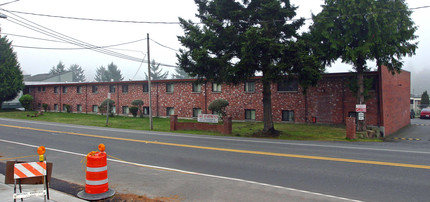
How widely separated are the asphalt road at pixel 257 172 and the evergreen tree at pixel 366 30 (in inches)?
342

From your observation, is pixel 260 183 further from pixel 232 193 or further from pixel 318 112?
pixel 318 112

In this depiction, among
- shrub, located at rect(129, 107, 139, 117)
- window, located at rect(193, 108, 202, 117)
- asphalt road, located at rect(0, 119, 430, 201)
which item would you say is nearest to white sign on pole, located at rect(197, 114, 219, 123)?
window, located at rect(193, 108, 202, 117)

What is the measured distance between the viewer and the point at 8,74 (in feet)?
144

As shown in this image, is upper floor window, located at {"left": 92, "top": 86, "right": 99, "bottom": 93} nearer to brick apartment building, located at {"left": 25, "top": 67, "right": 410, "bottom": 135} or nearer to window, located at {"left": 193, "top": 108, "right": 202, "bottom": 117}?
brick apartment building, located at {"left": 25, "top": 67, "right": 410, "bottom": 135}

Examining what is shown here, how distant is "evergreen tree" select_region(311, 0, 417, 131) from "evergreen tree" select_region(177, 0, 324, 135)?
2.04 m

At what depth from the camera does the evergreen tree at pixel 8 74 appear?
4309cm

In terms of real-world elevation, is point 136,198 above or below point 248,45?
below

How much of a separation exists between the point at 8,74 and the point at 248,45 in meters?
41.4

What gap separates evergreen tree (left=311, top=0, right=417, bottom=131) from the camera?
18953 mm

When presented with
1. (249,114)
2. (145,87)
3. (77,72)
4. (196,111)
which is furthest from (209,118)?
(77,72)

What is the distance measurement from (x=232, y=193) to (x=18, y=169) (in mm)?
4398

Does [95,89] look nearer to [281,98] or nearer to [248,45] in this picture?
[281,98]

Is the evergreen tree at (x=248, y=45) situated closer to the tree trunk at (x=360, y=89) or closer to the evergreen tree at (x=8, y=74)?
the tree trunk at (x=360, y=89)

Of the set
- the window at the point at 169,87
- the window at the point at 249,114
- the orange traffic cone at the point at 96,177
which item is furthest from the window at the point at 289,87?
the orange traffic cone at the point at 96,177
